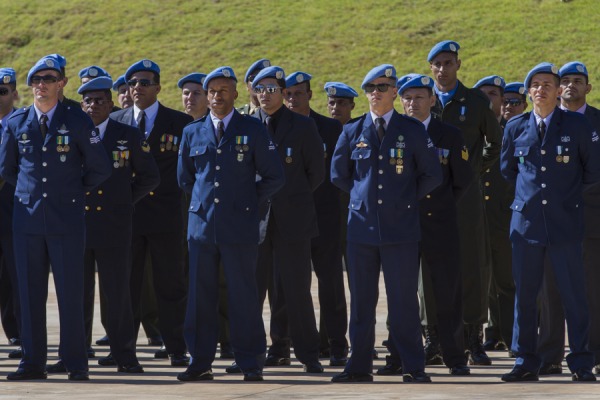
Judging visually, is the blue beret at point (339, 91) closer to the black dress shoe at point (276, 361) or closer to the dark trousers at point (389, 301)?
the black dress shoe at point (276, 361)

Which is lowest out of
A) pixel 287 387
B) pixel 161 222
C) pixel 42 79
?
pixel 287 387

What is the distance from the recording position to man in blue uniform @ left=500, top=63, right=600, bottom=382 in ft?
28.9

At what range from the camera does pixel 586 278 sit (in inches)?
382

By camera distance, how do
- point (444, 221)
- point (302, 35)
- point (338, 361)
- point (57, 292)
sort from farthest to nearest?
point (302, 35)
point (338, 361)
point (444, 221)
point (57, 292)

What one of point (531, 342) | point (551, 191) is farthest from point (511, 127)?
point (531, 342)

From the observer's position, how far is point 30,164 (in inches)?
352

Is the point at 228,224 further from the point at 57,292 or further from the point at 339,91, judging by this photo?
the point at 339,91

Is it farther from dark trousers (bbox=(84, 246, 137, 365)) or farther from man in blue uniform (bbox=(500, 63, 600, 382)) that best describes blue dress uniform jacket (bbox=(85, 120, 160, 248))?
man in blue uniform (bbox=(500, 63, 600, 382))

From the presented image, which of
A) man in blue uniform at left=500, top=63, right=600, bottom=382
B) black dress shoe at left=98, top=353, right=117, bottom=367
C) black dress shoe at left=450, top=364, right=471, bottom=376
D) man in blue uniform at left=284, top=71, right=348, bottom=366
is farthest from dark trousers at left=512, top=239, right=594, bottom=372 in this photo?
black dress shoe at left=98, top=353, right=117, bottom=367

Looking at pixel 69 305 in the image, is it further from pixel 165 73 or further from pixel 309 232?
pixel 165 73

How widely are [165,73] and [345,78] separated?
5.72 m

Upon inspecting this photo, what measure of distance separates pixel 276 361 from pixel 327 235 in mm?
1127

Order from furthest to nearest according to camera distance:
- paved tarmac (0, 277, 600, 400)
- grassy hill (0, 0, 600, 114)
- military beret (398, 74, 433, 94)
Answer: grassy hill (0, 0, 600, 114)
military beret (398, 74, 433, 94)
paved tarmac (0, 277, 600, 400)

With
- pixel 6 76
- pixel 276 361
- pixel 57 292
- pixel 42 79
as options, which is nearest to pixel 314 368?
pixel 276 361
